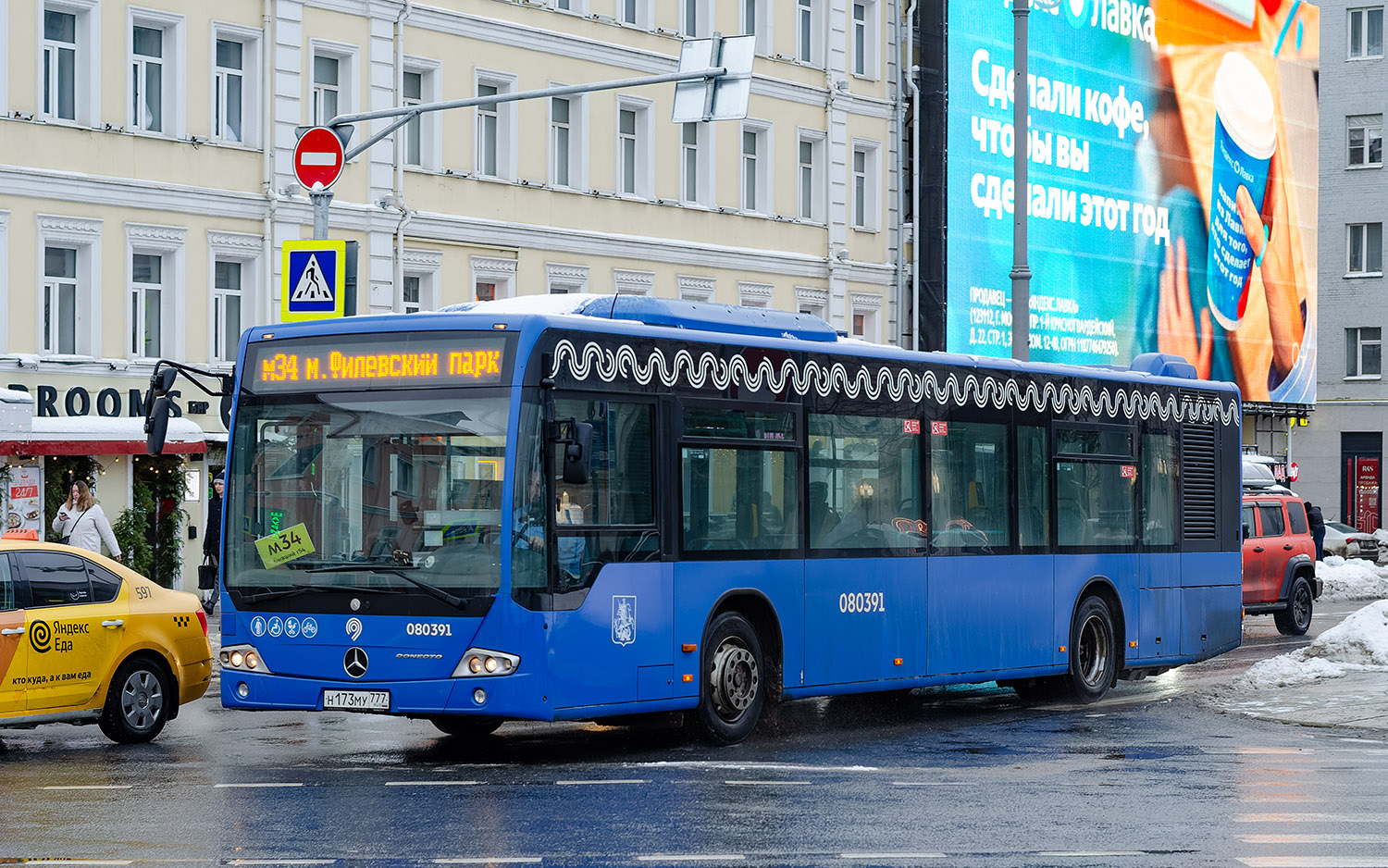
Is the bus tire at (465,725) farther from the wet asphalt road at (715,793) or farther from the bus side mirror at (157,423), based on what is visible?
the bus side mirror at (157,423)

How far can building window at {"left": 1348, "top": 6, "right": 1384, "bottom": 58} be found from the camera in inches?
2709

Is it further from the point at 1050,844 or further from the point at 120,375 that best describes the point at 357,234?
the point at 1050,844

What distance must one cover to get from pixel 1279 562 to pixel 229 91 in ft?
56.1

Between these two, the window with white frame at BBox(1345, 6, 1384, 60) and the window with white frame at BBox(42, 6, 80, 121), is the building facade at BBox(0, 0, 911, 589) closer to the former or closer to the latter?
the window with white frame at BBox(42, 6, 80, 121)

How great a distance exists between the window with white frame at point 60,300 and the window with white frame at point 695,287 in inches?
510

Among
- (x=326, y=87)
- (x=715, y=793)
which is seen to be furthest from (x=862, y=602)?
(x=326, y=87)

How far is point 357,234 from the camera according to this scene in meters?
35.2

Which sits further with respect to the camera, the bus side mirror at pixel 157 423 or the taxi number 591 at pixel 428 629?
the bus side mirror at pixel 157 423

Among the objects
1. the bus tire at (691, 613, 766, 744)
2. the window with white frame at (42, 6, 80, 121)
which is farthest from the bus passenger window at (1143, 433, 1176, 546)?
the window with white frame at (42, 6, 80, 121)

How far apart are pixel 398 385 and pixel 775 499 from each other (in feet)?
9.88

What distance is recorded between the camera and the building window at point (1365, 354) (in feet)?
223

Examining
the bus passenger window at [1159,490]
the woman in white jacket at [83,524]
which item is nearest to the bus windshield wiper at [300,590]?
the bus passenger window at [1159,490]

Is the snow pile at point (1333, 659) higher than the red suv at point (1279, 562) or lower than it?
lower

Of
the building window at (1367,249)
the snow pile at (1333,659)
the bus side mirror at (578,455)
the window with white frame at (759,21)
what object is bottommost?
the snow pile at (1333,659)
